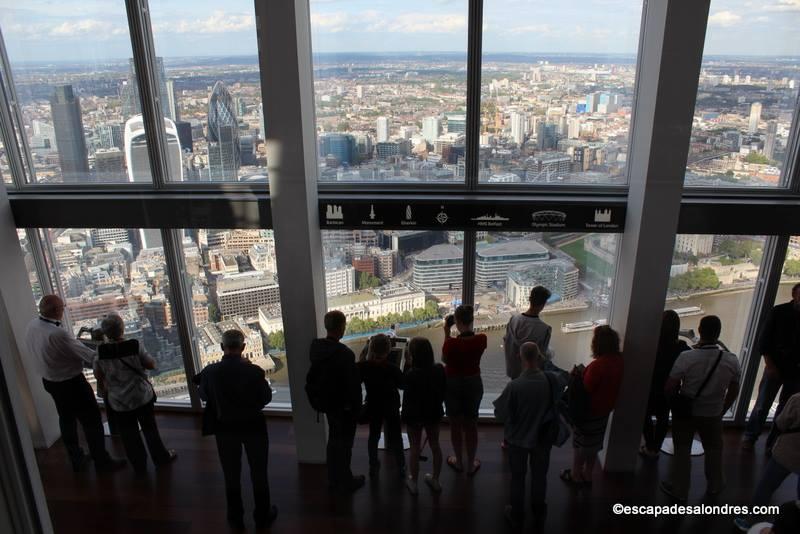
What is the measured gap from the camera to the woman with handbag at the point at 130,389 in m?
4.20

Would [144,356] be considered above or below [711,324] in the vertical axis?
below

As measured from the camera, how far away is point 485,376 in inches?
203

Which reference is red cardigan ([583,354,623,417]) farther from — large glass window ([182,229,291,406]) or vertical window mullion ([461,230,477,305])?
large glass window ([182,229,291,406])

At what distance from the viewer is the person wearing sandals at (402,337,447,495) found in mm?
3896

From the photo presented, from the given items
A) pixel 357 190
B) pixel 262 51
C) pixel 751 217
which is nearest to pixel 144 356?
pixel 357 190

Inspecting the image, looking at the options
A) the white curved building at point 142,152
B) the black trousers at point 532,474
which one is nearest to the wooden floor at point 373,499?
the black trousers at point 532,474

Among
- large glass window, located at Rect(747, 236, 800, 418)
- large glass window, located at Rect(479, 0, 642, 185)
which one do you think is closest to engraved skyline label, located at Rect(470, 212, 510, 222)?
large glass window, located at Rect(479, 0, 642, 185)

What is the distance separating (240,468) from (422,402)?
4.53 feet

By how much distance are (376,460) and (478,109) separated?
2.92m

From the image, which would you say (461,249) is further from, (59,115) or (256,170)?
(59,115)

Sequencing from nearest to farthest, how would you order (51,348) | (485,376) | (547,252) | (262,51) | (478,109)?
(262,51), (51,348), (478,109), (547,252), (485,376)

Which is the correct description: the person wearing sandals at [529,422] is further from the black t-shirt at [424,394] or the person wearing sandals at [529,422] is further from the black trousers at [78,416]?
the black trousers at [78,416]

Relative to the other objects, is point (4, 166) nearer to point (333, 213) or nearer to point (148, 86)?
point (148, 86)

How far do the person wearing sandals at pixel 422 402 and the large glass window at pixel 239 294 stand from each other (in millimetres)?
1203
